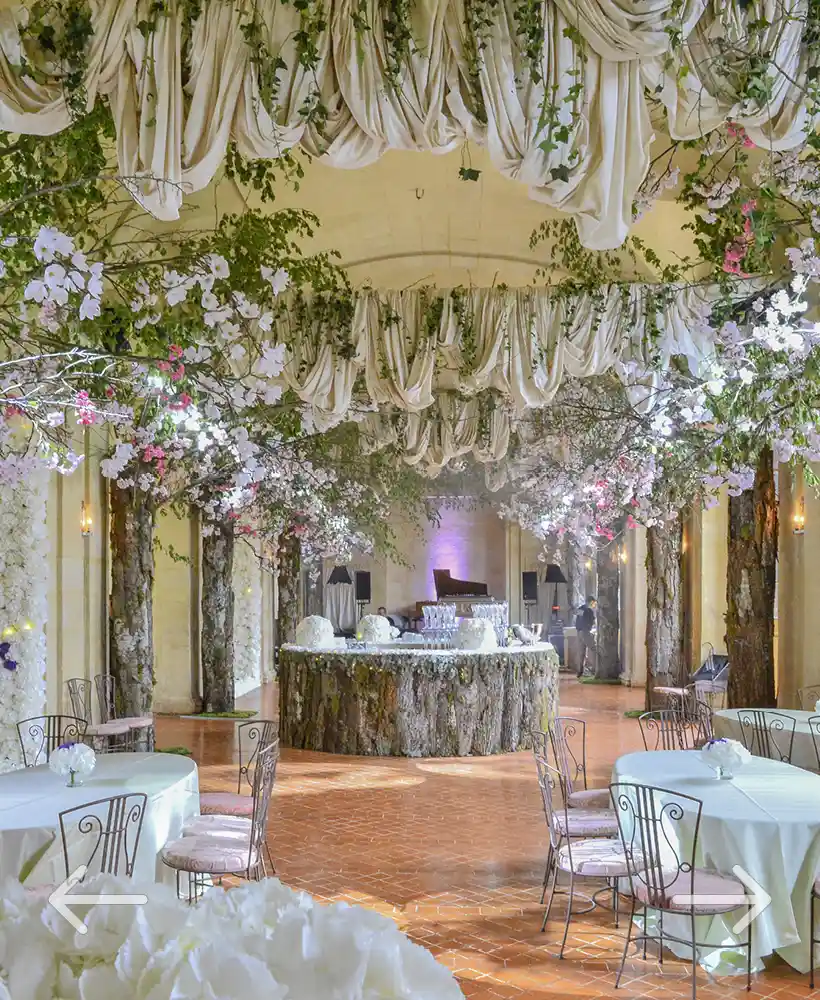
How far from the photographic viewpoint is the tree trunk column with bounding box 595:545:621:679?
60.7 ft

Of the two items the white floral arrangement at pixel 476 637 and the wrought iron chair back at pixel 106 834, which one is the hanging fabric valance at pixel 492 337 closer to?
the wrought iron chair back at pixel 106 834

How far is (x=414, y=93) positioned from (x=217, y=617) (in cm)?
1217

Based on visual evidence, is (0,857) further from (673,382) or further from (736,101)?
(673,382)

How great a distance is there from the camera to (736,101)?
11.1ft

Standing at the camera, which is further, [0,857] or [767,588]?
[767,588]

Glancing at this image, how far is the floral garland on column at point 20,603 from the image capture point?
8242 mm

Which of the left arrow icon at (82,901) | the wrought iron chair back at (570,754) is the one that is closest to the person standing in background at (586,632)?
the wrought iron chair back at (570,754)

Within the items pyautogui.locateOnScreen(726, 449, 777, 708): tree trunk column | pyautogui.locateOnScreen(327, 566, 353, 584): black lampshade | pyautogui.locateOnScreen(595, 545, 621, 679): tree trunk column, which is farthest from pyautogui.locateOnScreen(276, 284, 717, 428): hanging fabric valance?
pyautogui.locateOnScreen(327, 566, 353, 584): black lampshade

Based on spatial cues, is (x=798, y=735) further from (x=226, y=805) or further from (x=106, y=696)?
(x=106, y=696)

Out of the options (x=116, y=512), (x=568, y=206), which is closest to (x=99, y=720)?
(x=116, y=512)

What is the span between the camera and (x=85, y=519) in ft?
33.0

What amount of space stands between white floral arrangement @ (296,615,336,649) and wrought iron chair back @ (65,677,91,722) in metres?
3.08

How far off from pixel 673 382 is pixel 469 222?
9.70 ft

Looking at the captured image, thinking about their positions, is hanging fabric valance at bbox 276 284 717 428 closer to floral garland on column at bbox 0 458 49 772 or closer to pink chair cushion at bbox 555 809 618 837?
floral garland on column at bbox 0 458 49 772
